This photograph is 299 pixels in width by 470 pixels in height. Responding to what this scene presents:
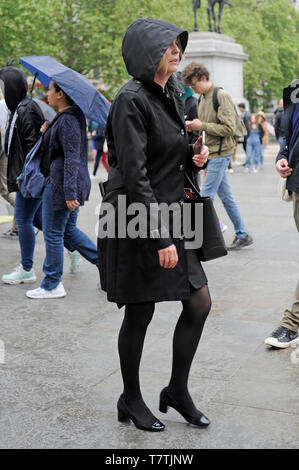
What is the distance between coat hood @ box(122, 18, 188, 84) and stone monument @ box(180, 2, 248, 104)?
61.1ft

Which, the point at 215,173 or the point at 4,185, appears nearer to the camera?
the point at 215,173

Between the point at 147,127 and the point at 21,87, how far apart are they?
3.92m

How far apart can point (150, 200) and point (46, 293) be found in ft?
10.8

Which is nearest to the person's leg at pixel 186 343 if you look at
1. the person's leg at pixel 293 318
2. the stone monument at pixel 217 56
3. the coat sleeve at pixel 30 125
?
the person's leg at pixel 293 318

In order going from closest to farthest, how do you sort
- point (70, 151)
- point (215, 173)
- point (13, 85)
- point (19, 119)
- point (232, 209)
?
point (70, 151), point (19, 119), point (13, 85), point (215, 173), point (232, 209)

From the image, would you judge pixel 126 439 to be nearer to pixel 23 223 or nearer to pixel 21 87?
pixel 23 223

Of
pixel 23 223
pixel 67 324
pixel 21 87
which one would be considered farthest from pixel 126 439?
pixel 21 87

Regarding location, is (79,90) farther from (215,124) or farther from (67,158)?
(215,124)

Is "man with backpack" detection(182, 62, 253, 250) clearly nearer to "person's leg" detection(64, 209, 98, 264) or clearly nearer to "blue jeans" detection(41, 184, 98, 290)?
"person's leg" detection(64, 209, 98, 264)

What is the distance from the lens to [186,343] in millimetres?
3773

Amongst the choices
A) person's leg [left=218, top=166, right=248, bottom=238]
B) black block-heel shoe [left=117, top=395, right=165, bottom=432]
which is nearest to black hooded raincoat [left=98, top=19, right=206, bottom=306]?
black block-heel shoe [left=117, top=395, right=165, bottom=432]

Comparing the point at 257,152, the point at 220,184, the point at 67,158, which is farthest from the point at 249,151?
the point at 67,158

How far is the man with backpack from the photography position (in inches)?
323

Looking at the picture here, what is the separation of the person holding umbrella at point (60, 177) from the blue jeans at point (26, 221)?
0.44m
